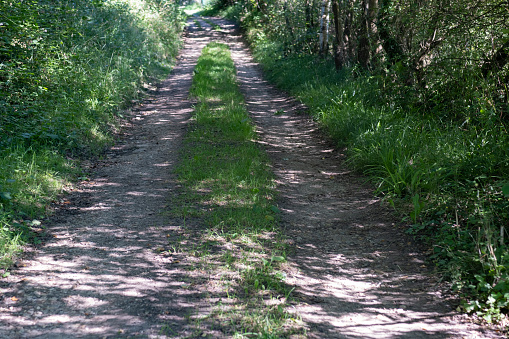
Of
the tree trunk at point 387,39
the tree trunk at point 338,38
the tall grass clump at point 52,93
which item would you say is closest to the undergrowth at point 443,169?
the tree trunk at point 387,39

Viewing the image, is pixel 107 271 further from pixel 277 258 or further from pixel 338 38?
pixel 338 38

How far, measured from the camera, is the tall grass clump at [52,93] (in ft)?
16.6

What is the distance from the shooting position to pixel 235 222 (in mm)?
4602

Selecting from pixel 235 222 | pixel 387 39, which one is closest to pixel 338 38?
pixel 387 39

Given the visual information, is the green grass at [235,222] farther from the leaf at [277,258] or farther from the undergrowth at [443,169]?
the undergrowth at [443,169]

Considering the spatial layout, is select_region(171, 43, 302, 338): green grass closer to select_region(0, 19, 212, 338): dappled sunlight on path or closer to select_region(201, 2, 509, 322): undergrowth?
select_region(0, 19, 212, 338): dappled sunlight on path

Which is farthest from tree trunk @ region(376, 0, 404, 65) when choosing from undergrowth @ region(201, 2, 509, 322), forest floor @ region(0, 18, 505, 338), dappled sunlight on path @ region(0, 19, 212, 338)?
dappled sunlight on path @ region(0, 19, 212, 338)

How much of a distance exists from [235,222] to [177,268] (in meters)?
1.00

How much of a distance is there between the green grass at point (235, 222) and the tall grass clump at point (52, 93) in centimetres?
167

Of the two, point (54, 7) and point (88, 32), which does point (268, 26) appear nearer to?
point (88, 32)

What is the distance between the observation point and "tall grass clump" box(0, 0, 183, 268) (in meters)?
5.06

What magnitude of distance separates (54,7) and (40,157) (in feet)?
15.6

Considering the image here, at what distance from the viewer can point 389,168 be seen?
5.61 meters

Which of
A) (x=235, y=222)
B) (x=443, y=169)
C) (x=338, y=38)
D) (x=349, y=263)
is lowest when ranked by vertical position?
(x=349, y=263)
